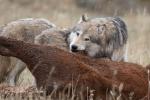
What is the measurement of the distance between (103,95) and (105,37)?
6.62 ft

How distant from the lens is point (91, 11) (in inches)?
911

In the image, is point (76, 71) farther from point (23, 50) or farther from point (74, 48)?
point (74, 48)

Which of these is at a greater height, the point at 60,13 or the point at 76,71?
the point at 60,13

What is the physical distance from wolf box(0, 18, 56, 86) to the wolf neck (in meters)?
1.80

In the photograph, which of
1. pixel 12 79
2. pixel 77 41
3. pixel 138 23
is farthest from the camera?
pixel 138 23

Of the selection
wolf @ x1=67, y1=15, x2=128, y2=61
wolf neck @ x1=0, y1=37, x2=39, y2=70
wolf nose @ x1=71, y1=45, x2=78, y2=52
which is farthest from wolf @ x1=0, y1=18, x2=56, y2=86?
wolf neck @ x1=0, y1=37, x2=39, y2=70

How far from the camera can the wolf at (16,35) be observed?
8148 mm

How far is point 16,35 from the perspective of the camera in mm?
8383

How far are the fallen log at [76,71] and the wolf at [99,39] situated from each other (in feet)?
4.45

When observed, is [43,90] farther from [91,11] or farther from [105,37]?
[91,11]

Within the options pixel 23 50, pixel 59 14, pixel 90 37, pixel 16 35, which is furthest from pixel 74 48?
pixel 59 14

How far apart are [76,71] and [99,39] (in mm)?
1845

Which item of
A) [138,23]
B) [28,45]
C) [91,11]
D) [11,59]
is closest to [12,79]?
[11,59]

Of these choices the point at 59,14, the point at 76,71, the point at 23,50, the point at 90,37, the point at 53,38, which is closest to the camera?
the point at 76,71
